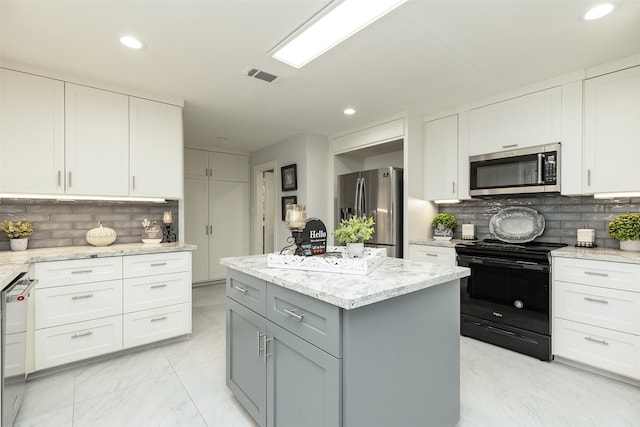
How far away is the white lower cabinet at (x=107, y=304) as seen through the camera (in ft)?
7.60

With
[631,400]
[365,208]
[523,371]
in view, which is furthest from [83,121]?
[631,400]

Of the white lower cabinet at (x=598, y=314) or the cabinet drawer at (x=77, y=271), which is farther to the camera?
the cabinet drawer at (x=77, y=271)

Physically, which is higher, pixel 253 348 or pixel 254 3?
pixel 254 3

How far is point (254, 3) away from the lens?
5.70ft

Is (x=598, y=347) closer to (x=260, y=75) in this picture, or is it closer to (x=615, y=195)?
(x=615, y=195)

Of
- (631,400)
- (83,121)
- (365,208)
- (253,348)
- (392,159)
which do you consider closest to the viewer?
(253,348)

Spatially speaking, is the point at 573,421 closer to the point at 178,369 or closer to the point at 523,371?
the point at 523,371

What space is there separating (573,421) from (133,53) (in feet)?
12.1

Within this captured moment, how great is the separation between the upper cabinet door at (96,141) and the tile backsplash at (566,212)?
12.1ft

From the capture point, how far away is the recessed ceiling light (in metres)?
2.06

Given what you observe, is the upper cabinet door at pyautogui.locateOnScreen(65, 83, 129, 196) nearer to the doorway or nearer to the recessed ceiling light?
the recessed ceiling light

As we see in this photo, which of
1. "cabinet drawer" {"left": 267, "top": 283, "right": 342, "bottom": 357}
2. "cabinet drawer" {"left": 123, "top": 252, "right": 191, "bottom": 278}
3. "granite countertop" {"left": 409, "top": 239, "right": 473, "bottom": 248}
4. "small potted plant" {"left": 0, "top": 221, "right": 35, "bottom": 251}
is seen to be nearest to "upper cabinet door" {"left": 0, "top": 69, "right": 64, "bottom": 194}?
"small potted plant" {"left": 0, "top": 221, "right": 35, "bottom": 251}

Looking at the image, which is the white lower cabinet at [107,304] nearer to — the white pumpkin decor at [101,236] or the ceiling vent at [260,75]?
the white pumpkin decor at [101,236]

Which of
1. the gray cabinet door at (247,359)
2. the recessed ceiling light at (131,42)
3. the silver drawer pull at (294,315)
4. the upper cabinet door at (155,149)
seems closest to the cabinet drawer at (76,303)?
the upper cabinet door at (155,149)
